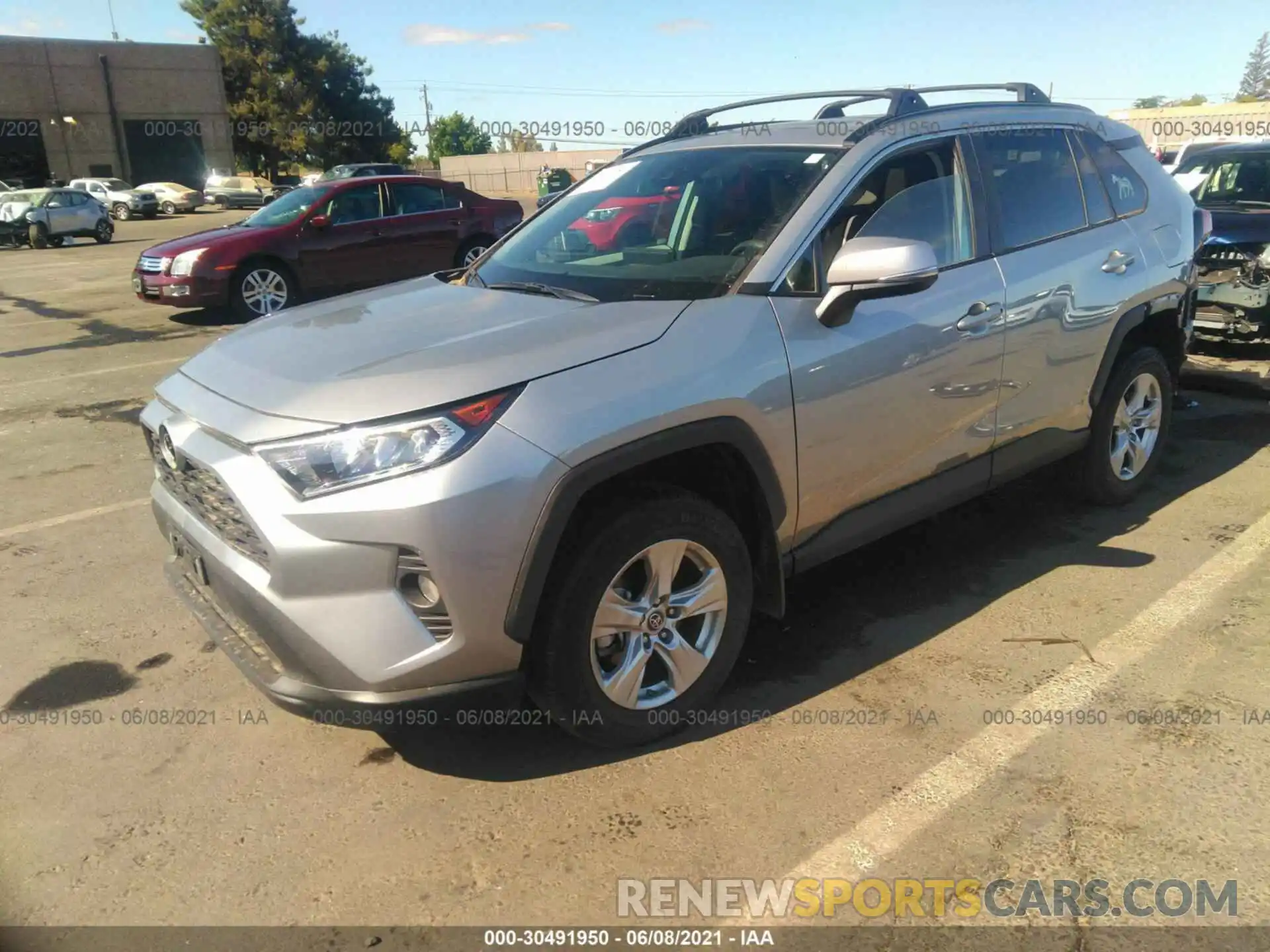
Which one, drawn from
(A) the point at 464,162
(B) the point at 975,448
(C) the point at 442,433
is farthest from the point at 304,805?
(A) the point at 464,162

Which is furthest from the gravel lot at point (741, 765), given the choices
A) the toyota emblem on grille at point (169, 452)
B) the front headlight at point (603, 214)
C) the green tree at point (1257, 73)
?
the green tree at point (1257, 73)

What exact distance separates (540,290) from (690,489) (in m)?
0.92

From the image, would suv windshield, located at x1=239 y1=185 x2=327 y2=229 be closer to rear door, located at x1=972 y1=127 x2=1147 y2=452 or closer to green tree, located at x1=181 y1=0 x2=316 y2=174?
rear door, located at x1=972 y1=127 x2=1147 y2=452

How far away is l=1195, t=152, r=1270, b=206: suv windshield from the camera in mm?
8141

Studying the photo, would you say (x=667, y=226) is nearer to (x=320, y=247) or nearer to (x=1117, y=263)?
(x=1117, y=263)

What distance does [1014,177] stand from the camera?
400 cm

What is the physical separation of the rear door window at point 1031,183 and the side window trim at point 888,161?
7 centimetres

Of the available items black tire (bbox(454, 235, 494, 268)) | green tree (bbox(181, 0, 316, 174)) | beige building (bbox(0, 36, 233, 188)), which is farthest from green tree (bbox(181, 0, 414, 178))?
black tire (bbox(454, 235, 494, 268))

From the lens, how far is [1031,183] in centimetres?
409

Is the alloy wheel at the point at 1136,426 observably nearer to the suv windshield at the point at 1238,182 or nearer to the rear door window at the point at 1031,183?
the rear door window at the point at 1031,183

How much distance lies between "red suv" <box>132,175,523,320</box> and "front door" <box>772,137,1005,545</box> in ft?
29.7

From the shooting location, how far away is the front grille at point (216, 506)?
8.42 feet

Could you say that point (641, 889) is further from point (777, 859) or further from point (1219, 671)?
point (1219, 671)

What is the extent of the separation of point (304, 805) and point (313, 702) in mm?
468
